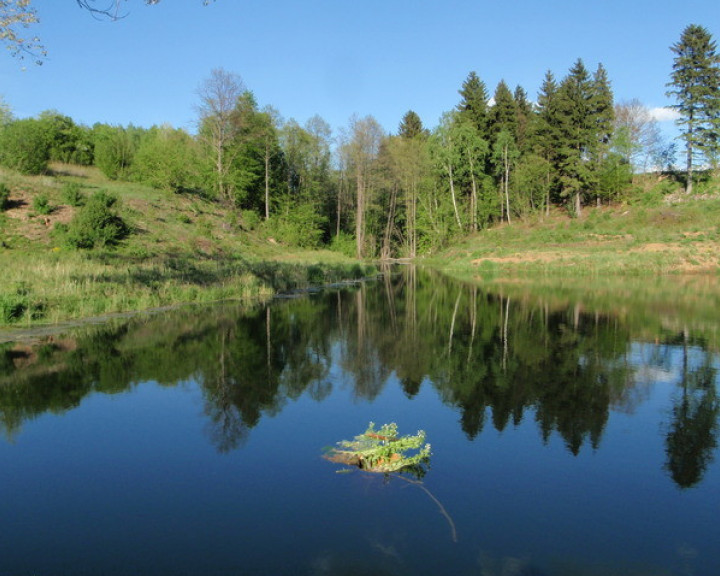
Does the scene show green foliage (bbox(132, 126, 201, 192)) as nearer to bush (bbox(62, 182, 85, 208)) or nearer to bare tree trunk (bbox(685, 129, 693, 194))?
bush (bbox(62, 182, 85, 208))

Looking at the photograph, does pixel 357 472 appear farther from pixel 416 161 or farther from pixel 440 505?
pixel 416 161

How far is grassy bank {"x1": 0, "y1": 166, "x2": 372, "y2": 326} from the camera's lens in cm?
1867

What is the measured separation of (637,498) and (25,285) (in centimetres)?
1915

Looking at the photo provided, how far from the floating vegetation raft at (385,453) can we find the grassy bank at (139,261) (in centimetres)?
1345

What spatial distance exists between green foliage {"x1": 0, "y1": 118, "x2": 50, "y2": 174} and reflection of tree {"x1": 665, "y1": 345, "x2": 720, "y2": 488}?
4315cm

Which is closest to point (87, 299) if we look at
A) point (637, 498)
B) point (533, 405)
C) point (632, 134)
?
point (533, 405)

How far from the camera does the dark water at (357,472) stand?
513cm

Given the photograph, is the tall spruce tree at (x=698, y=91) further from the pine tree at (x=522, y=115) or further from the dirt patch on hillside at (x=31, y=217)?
the dirt patch on hillside at (x=31, y=217)

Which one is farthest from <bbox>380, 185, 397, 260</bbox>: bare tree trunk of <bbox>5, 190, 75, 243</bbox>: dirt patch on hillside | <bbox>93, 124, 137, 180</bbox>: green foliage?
<bbox>5, 190, 75, 243</bbox>: dirt patch on hillside

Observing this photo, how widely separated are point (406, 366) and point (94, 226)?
23843 millimetres

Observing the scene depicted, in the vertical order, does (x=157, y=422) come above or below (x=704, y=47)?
below

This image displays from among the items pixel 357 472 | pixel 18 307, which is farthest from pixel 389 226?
pixel 357 472

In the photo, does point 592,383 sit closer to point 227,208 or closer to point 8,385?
point 8,385

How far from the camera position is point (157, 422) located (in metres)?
9.08
